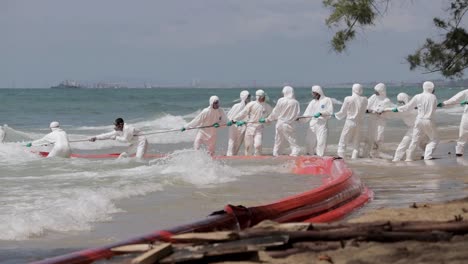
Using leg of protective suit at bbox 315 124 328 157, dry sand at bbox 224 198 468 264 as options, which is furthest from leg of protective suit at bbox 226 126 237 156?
dry sand at bbox 224 198 468 264

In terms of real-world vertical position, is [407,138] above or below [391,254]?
above

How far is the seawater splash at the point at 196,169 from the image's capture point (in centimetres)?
1371

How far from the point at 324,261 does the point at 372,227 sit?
2.77ft

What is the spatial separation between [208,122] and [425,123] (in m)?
4.82

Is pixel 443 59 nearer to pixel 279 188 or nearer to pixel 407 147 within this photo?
pixel 279 188

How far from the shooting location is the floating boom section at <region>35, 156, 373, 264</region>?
20.0 feet

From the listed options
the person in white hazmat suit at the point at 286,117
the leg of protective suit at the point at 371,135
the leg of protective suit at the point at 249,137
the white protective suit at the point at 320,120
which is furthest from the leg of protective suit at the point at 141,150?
the leg of protective suit at the point at 371,135

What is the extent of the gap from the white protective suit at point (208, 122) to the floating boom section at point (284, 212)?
6445 millimetres

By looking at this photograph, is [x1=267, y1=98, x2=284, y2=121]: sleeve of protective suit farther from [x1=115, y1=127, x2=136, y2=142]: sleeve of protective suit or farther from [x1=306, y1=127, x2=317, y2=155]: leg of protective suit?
→ [x1=115, y1=127, x2=136, y2=142]: sleeve of protective suit

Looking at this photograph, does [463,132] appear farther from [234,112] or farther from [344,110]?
[234,112]

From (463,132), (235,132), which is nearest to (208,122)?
(235,132)

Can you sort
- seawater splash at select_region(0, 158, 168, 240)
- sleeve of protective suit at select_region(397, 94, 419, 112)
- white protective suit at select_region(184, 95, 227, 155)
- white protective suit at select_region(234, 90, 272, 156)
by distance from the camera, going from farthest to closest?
white protective suit at select_region(234, 90, 272, 156), white protective suit at select_region(184, 95, 227, 155), sleeve of protective suit at select_region(397, 94, 419, 112), seawater splash at select_region(0, 158, 168, 240)

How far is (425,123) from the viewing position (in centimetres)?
1725

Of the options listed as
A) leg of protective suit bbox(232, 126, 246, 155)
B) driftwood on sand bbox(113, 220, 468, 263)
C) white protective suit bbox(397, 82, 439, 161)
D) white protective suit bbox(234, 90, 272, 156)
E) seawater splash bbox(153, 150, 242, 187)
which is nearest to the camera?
driftwood on sand bbox(113, 220, 468, 263)
